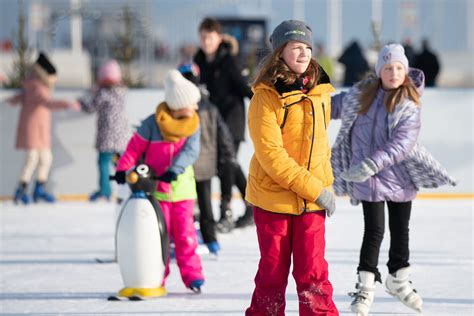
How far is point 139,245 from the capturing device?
5234mm

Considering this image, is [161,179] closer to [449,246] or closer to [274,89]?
[274,89]

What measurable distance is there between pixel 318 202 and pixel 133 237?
168cm

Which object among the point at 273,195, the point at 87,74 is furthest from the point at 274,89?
the point at 87,74

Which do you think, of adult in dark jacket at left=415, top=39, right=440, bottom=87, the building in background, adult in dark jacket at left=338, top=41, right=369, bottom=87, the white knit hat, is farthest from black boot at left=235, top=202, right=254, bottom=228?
the building in background

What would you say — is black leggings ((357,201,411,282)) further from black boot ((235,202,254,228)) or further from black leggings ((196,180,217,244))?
black boot ((235,202,254,228))

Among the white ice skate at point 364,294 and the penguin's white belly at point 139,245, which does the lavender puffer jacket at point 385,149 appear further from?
the penguin's white belly at point 139,245

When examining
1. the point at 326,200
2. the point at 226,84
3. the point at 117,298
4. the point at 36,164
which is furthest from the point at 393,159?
the point at 36,164

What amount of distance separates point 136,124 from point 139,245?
492 cm

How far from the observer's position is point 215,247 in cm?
668

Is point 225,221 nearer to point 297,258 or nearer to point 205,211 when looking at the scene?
point 205,211

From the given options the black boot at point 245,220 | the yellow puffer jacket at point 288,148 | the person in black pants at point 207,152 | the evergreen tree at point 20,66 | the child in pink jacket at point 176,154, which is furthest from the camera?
the evergreen tree at point 20,66

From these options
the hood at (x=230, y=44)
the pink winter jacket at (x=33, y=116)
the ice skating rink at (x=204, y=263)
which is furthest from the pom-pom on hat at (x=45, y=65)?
the hood at (x=230, y=44)

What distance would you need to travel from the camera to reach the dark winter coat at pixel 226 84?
24.6 ft

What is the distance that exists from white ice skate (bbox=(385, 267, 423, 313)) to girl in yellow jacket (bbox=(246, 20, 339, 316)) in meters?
1.07
